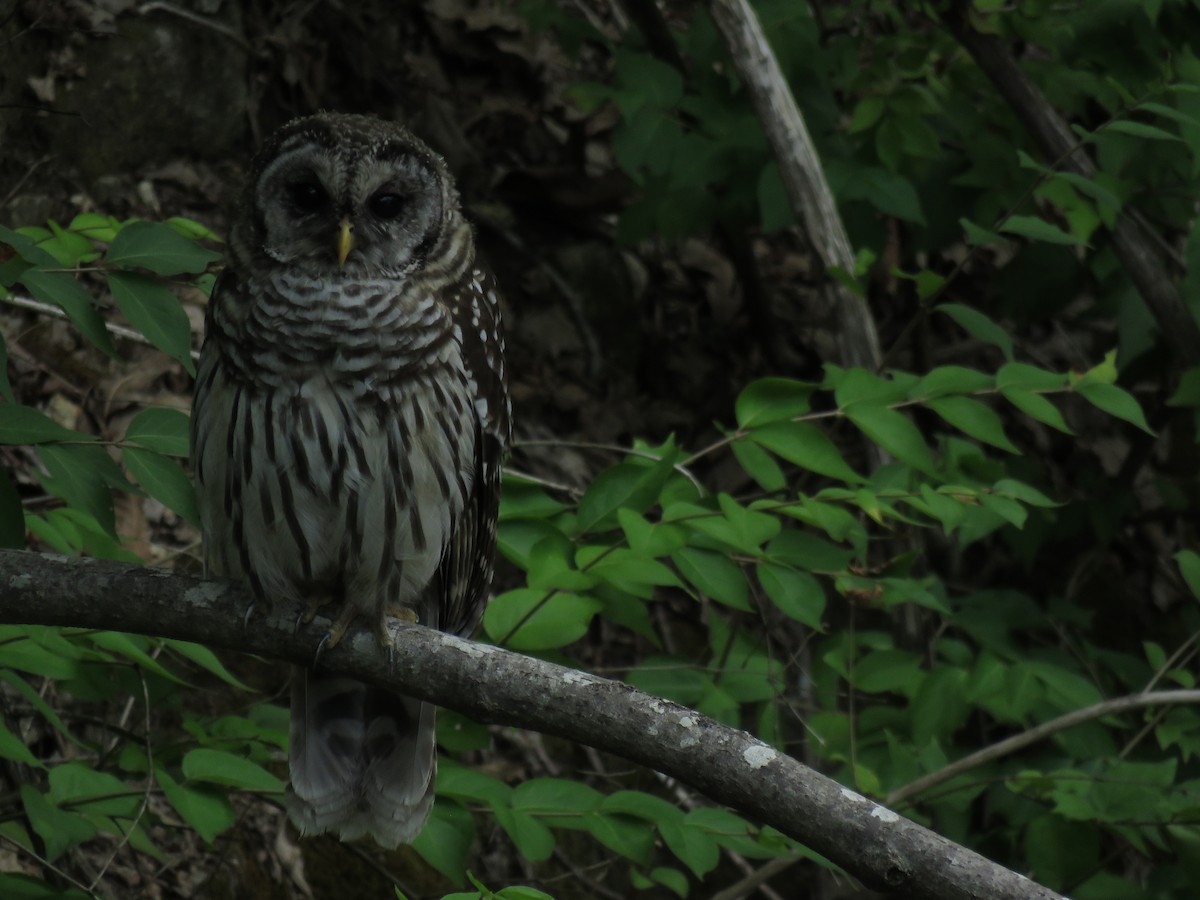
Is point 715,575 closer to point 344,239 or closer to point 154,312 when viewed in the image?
point 344,239

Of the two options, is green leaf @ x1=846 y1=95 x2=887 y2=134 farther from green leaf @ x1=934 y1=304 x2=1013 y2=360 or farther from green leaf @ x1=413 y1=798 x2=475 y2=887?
green leaf @ x1=413 y1=798 x2=475 y2=887

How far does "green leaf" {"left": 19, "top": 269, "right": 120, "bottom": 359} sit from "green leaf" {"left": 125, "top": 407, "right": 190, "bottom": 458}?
22 centimetres

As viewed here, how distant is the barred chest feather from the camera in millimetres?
3004

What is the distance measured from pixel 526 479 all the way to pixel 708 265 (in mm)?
3630

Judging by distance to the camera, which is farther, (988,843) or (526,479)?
(988,843)

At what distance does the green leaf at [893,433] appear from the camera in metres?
3.12

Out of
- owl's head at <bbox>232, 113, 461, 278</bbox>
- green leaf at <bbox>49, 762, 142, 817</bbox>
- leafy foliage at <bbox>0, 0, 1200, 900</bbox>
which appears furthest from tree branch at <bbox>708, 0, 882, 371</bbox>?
green leaf at <bbox>49, 762, 142, 817</bbox>

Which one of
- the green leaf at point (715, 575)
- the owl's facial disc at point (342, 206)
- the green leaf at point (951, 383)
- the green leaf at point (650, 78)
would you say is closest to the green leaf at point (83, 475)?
the owl's facial disc at point (342, 206)

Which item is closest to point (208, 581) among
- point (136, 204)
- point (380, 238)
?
point (380, 238)

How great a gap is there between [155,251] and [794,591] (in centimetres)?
152

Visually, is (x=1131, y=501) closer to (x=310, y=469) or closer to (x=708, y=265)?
(x=708, y=265)

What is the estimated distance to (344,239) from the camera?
301 centimetres

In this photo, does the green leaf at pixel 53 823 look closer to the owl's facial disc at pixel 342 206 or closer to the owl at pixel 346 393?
the owl at pixel 346 393

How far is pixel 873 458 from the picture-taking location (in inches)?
→ 186
